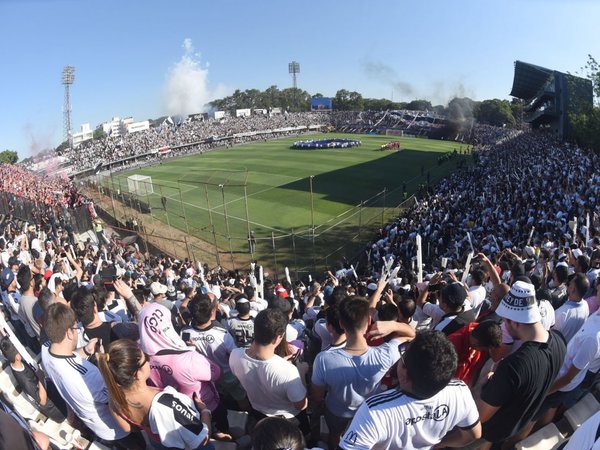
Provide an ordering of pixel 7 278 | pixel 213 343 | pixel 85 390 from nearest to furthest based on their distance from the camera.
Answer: pixel 85 390, pixel 213 343, pixel 7 278

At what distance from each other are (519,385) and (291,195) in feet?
99.7

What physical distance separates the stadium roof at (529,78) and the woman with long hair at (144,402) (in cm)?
4798

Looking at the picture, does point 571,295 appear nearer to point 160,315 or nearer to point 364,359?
point 364,359

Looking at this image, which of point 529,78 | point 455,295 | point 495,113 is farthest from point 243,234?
point 495,113

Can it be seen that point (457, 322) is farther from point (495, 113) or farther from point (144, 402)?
point (495, 113)

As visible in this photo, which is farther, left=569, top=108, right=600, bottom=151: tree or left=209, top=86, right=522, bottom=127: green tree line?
left=209, top=86, right=522, bottom=127: green tree line

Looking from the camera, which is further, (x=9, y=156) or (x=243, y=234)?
(x=9, y=156)

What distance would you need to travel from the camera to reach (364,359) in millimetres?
3232

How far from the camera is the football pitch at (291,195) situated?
71.4 feet

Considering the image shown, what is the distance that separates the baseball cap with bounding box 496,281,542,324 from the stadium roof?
46.1m

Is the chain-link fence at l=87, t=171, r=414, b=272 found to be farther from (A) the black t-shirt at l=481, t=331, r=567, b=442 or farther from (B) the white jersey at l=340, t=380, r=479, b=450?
(B) the white jersey at l=340, t=380, r=479, b=450

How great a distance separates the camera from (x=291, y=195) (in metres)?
32.9

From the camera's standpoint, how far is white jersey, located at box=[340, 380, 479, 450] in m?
2.38

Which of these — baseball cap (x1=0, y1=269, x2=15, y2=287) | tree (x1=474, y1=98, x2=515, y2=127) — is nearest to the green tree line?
tree (x1=474, y1=98, x2=515, y2=127)
